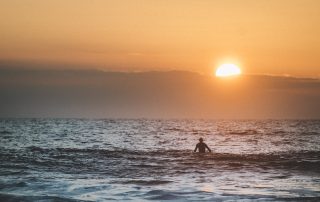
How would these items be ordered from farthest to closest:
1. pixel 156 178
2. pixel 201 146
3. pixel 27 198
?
pixel 201 146 → pixel 156 178 → pixel 27 198

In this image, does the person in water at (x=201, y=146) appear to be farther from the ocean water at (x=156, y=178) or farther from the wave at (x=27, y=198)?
the wave at (x=27, y=198)

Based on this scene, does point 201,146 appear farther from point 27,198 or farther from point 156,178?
point 27,198

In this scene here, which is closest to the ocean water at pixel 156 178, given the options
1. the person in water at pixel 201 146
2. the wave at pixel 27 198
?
the wave at pixel 27 198

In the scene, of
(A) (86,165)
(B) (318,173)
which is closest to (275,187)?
(B) (318,173)

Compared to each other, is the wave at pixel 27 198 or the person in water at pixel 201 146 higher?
the person in water at pixel 201 146

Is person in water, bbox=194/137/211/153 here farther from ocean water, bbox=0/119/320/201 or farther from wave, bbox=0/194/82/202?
wave, bbox=0/194/82/202

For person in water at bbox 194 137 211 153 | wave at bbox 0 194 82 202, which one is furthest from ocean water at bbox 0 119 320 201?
person in water at bbox 194 137 211 153

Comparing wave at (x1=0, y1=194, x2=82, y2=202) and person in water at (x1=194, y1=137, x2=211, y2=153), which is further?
person in water at (x1=194, y1=137, x2=211, y2=153)

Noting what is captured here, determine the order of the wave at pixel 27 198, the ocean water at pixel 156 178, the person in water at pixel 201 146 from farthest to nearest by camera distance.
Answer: the person in water at pixel 201 146 < the ocean water at pixel 156 178 < the wave at pixel 27 198

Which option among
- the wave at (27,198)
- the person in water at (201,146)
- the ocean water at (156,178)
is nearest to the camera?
the wave at (27,198)

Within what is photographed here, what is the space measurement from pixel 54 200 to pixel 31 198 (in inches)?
45.3

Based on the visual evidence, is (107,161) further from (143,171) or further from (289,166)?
(289,166)

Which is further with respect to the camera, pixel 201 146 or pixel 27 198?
pixel 201 146

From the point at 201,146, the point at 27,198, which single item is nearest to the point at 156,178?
the point at 27,198
